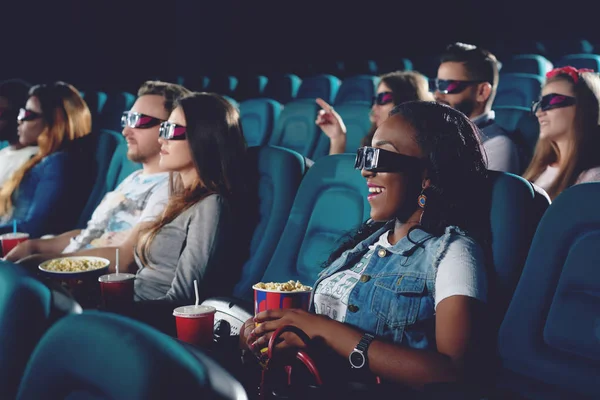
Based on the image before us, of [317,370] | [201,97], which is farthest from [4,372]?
[201,97]

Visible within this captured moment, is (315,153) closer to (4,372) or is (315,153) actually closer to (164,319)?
(164,319)

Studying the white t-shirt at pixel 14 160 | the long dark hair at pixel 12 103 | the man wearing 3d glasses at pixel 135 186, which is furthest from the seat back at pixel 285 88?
the man wearing 3d glasses at pixel 135 186

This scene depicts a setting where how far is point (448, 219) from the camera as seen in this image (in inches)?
48.4

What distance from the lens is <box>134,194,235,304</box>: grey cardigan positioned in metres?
1.75

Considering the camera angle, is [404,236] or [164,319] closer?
[404,236]

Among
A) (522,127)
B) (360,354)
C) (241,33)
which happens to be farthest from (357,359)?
(241,33)

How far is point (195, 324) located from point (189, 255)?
52 centimetres

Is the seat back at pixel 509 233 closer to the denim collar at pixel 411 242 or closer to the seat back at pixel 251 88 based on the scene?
the denim collar at pixel 411 242

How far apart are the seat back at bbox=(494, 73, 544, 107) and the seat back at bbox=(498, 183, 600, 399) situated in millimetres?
2786

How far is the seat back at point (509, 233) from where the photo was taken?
3.98 feet

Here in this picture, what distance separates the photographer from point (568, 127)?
219 centimetres

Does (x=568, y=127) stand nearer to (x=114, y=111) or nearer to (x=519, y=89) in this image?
(x=519, y=89)

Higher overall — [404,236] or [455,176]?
[455,176]

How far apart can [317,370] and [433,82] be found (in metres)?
2.02
